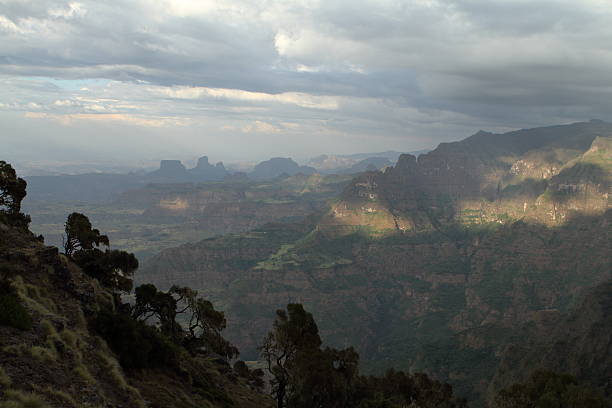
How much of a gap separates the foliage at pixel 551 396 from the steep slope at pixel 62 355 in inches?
1620

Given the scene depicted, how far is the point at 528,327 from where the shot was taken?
638 feet

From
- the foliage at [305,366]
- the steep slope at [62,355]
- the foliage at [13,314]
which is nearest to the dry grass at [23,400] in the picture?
the steep slope at [62,355]

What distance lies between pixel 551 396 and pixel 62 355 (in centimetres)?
6286

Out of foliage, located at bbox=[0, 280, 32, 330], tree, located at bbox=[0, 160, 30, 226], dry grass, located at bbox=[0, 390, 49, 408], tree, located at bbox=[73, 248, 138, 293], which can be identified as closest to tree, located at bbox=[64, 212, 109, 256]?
tree, located at bbox=[73, 248, 138, 293]

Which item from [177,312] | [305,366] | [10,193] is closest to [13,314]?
[305,366]

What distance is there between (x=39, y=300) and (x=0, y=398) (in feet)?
Answer: 47.6

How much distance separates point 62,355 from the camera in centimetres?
2547

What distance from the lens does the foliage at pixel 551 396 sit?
2156 inches

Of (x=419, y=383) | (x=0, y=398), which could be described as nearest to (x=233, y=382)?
(x=419, y=383)

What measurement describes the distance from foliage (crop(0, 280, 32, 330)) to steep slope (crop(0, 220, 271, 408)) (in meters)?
0.06

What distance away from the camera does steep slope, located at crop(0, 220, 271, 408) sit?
21406 millimetres

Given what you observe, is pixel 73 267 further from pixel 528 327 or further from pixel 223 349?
pixel 528 327

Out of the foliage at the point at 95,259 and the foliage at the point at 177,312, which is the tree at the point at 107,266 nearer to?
the foliage at the point at 95,259

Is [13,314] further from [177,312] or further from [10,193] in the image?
[10,193]
